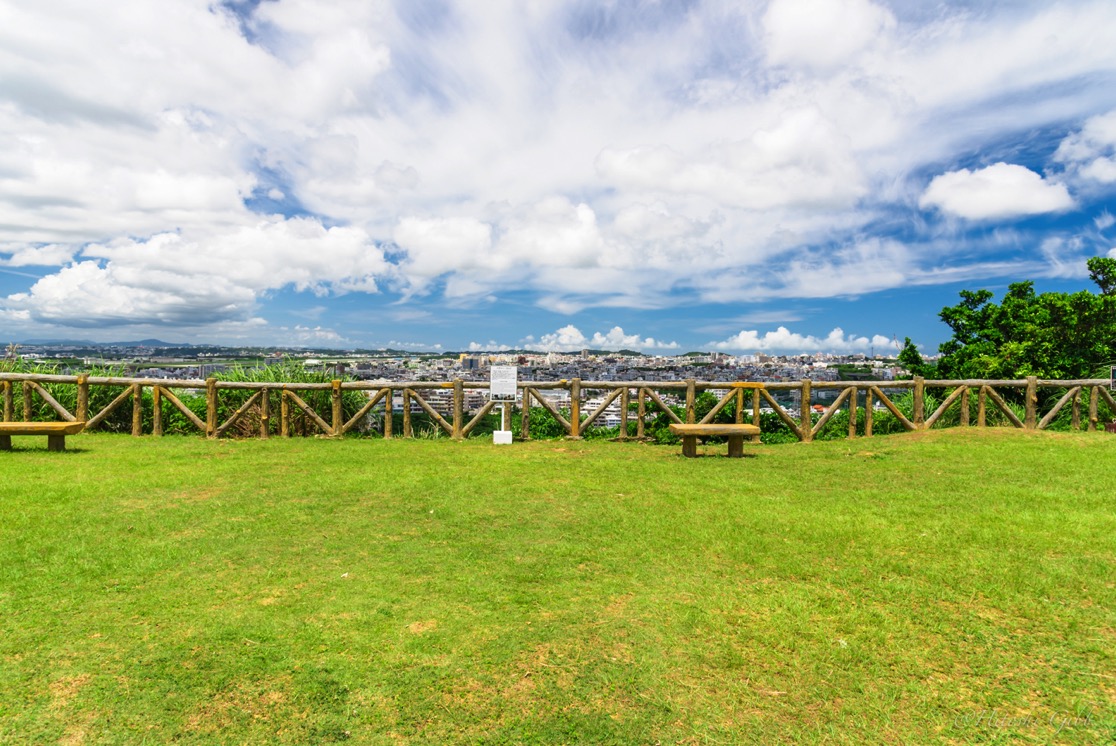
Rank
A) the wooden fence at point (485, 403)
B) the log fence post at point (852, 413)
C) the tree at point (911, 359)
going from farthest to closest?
the tree at point (911, 359), the log fence post at point (852, 413), the wooden fence at point (485, 403)

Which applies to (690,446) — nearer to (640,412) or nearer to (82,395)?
(640,412)

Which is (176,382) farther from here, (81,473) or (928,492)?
(928,492)

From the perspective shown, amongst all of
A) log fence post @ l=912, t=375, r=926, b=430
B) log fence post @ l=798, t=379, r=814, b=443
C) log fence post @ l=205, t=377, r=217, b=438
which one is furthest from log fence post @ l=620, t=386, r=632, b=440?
log fence post @ l=205, t=377, r=217, b=438

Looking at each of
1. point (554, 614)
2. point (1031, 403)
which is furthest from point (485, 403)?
point (1031, 403)

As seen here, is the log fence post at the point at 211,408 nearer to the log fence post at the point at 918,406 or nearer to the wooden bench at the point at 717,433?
the wooden bench at the point at 717,433

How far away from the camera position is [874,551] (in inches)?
202

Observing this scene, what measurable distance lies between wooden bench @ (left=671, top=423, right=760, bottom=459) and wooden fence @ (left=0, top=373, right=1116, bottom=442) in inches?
73.7

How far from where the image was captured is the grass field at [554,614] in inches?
111

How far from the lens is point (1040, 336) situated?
52.5 feet

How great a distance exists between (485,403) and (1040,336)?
14.6 meters

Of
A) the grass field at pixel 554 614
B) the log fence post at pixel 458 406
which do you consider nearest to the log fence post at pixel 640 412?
the log fence post at pixel 458 406

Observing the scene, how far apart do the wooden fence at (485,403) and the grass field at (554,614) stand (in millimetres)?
4808

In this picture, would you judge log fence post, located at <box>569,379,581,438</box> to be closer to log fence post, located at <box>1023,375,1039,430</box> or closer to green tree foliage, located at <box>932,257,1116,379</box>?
log fence post, located at <box>1023,375,1039,430</box>

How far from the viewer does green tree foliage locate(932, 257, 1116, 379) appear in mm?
15836
